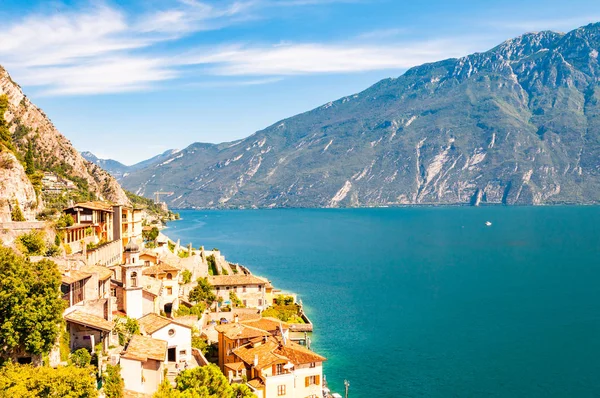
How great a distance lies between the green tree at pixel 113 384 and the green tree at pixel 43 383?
1975mm

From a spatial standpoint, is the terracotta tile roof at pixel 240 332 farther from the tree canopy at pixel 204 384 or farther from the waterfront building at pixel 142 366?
the tree canopy at pixel 204 384

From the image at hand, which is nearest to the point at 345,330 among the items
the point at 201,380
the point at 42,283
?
the point at 201,380

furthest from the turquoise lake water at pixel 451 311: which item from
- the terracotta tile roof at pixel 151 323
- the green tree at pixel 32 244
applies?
the green tree at pixel 32 244

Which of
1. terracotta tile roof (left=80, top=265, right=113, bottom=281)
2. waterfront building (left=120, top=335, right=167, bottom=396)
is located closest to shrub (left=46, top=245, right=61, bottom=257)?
terracotta tile roof (left=80, top=265, right=113, bottom=281)

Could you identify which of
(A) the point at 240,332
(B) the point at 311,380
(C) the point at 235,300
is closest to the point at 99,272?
(A) the point at 240,332

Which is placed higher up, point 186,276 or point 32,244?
point 32,244

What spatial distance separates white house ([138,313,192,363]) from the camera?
37781mm

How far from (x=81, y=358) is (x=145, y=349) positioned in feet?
11.4

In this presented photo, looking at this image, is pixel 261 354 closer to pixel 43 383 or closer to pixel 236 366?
pixel 236 366

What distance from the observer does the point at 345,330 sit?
65.3 m

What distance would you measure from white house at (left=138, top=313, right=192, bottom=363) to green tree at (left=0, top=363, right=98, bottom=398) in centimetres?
1164

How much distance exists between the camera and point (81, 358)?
1200 inches

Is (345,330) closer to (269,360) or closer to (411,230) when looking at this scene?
(269,360)

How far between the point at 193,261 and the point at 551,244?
104m
